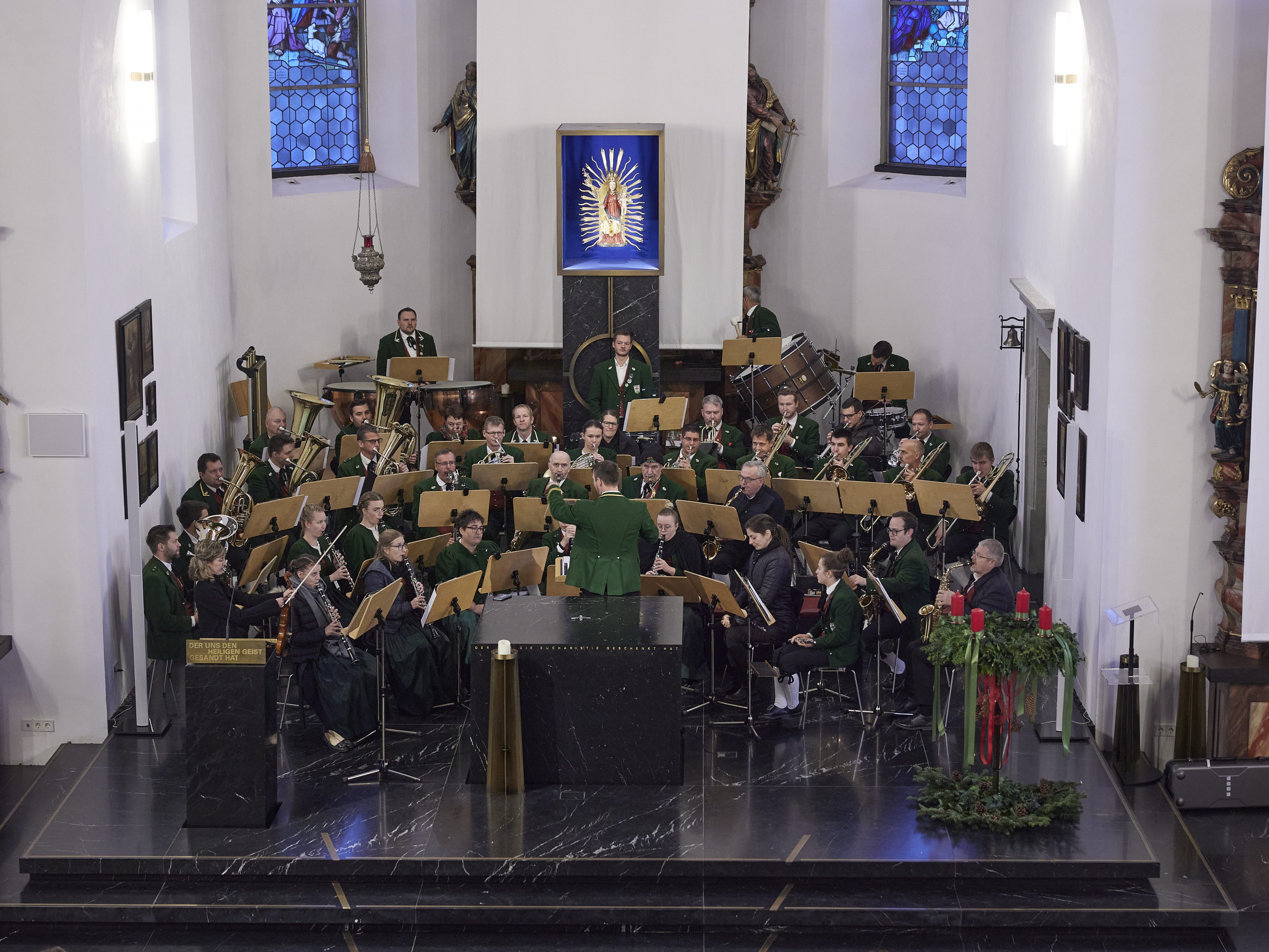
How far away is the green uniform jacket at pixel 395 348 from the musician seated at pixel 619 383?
5.99 feet

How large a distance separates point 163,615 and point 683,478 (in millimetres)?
4070

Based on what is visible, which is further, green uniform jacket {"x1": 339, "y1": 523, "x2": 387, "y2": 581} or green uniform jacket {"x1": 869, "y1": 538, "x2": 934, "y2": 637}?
green uniform jacket {"x1": 339, "y1": 523, "x2": 387, "y2": 581}

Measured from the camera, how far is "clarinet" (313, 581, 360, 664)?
9.95 m

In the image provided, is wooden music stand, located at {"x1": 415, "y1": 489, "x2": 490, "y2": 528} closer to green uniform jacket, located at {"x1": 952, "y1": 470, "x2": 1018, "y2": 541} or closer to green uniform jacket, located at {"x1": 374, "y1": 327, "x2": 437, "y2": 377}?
green uniform jacket, located at {"x1": 952, "y1": 470, "x2": 1018, "y2": 541}

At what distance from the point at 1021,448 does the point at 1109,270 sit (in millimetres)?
3509

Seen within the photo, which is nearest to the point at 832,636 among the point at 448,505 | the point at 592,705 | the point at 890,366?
the point at 592,705

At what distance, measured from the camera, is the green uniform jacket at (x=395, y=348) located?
15195mm

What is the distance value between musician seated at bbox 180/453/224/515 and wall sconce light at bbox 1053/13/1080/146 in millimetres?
6706

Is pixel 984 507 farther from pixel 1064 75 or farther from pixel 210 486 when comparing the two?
pixel 210 486

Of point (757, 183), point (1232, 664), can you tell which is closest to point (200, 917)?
point (1232, 664)

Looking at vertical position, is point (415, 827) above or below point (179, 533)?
below

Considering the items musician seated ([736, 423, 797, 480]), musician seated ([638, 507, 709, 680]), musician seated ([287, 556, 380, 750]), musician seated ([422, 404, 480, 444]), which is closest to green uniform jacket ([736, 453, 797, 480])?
musician seated ([736, 423, 797, 480])

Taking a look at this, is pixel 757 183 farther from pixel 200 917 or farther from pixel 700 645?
pixel 200 917

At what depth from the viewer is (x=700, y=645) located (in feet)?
35.9
